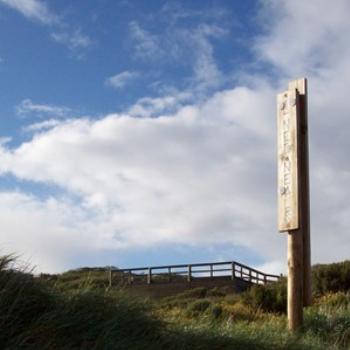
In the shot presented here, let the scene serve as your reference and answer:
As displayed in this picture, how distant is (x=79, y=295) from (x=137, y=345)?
821 millimetres

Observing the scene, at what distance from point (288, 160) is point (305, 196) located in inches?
23.3

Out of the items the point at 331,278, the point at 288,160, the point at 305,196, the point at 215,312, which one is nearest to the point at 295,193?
the point at 305,196

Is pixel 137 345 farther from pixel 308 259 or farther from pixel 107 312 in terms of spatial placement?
pixel 308 259

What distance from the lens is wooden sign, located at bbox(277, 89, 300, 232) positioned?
11.5m

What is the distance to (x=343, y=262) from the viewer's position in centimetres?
2280

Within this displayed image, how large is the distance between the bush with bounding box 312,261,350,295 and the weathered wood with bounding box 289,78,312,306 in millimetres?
9111

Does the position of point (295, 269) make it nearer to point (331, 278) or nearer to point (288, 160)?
point (288, 160)

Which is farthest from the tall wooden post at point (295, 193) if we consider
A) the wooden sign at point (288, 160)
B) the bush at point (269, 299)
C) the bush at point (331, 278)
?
the bush at point (331, 278)

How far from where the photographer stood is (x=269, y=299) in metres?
18.0

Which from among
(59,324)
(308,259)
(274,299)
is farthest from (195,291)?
(59,324)

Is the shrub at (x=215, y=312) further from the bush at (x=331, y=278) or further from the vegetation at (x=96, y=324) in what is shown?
the bush at (x=331, y=278)

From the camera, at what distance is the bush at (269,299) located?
57.1ft

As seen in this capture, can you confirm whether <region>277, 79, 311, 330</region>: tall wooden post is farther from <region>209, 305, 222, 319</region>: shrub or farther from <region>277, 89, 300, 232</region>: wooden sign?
<region>209, 305, 222, 319</region>: shrub

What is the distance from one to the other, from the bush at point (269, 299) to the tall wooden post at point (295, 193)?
18.2 ft
